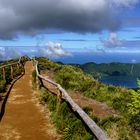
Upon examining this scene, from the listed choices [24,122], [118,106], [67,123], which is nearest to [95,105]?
[118,106]

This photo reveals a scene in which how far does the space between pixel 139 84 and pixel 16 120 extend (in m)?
5.29

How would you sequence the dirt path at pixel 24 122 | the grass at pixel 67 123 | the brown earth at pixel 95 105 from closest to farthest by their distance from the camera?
the grass at pixel 67 123 < the dirt path at pixel 24 122 < the brown earth at pixel 95 105

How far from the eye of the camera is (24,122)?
13.7m

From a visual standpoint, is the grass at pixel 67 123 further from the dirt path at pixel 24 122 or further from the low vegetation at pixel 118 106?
the low vegetation at pixel 118 106

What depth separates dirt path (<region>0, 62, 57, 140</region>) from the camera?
11.8 metres

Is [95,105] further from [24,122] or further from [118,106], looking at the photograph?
[24,122]

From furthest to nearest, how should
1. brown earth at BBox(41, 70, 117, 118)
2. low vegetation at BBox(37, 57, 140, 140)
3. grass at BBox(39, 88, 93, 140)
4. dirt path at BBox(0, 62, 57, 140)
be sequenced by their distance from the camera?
1. brown earth at BBox(41, 70, 117, 118)
2. dirt path at BBox(0, 62, 57, 140)
3. low vegetation at BBox(37, 57, 140, 140)
4. grass at BBox(39, 88, 93, 140)

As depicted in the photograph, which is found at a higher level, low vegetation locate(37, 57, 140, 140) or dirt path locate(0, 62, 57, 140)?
low vegetation locate(37, 57, 140, 140)

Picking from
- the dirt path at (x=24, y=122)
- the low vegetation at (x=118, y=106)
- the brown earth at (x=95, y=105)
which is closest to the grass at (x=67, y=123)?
the dirt path at (x=24, y=122)

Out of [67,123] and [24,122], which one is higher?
[67,123]

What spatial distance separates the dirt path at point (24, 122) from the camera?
466 inches

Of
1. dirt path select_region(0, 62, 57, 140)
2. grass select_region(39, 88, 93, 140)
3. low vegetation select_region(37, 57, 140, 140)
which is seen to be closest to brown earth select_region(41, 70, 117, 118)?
low vegetation select_region(37, 57, 140, 140)

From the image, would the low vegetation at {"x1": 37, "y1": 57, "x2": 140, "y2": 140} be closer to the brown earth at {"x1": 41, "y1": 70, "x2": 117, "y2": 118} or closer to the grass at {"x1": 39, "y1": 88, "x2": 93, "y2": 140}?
the brown earth at {"x1": 41, "y1": 70, "x2": 117, "y2": 118}

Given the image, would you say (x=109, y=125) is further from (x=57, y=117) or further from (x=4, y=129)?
(x=4, y=129)
